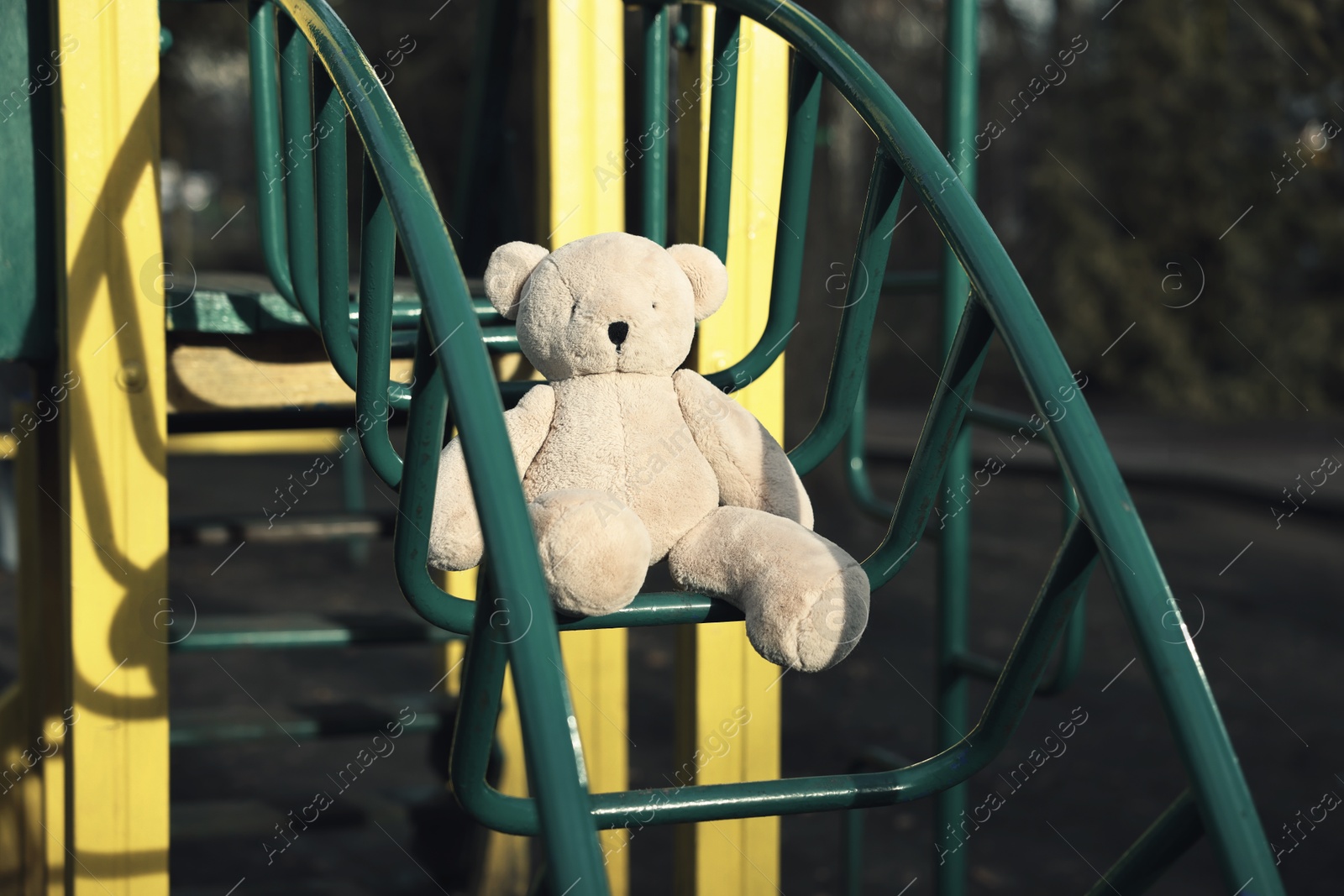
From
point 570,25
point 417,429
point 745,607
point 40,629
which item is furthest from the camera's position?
point 40,629

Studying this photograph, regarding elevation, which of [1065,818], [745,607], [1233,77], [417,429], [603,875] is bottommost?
[1065,818]

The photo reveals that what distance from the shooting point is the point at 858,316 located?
4.17 feet

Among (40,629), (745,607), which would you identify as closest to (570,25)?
(745,607)

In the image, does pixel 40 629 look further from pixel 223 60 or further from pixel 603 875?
pixel 223 60

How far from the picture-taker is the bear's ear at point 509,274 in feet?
4.02

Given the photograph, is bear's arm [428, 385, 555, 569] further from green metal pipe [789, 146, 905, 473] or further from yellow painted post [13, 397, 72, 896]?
yellow painted post [13, 397, 72, 896]

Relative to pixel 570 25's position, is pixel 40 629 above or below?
below

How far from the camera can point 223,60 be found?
978cm

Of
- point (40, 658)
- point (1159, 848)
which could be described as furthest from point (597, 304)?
point (40, 658)

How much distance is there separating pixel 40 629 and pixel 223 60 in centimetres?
874

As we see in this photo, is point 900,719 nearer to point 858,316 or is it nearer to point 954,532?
point 954,532

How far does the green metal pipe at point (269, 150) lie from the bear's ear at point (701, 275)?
0.52 meters

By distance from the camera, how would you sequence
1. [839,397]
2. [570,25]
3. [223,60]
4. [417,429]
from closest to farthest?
[417,429]
[839,397]
[570,25]
[223,60]

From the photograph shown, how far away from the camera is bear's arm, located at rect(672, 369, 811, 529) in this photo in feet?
3.99
